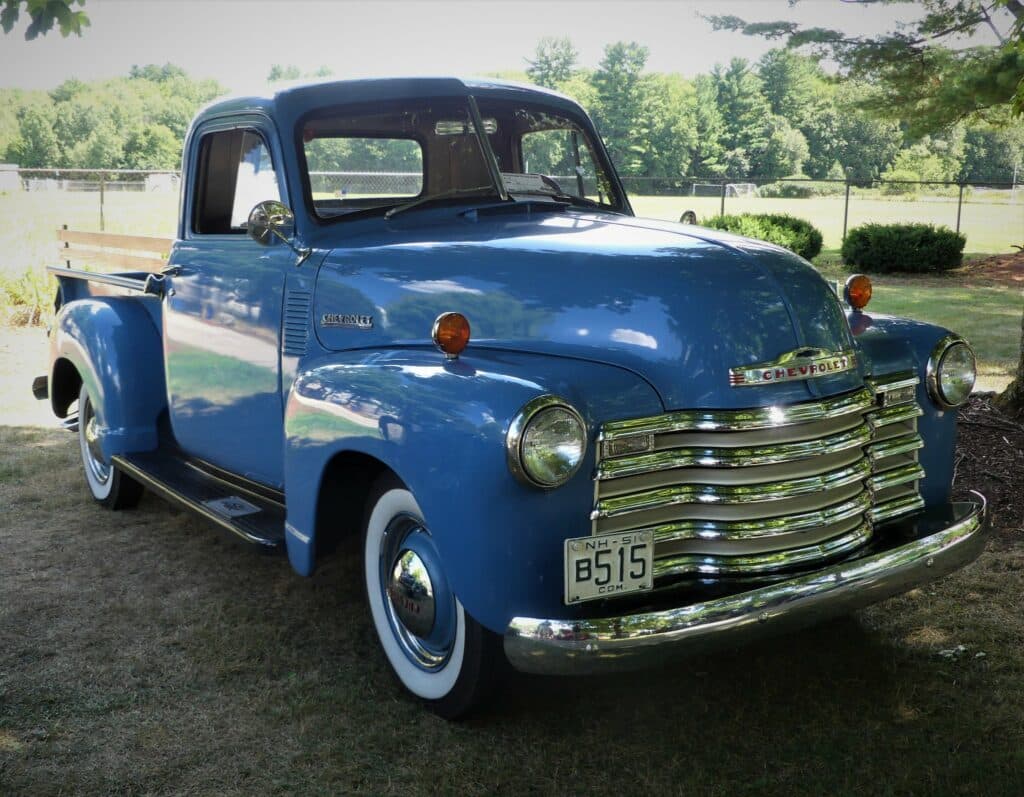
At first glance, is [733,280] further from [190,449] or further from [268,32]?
[268,32]

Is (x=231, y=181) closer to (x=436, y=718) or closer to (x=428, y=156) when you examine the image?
(x=428, y=156)

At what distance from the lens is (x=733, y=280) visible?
2928mm

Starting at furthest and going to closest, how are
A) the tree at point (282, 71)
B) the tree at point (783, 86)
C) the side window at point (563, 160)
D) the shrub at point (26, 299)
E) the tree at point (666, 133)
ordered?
the tree at point (282, 71), the tree at point (783, 86), the tree at point (666, 133), the shrub at point (26, 299), the side window at point (563, 160)

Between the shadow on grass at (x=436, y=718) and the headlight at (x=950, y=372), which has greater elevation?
the headlight at (x=950, y=372)

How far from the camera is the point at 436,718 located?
3068mm

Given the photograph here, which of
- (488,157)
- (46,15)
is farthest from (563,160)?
(46,15)

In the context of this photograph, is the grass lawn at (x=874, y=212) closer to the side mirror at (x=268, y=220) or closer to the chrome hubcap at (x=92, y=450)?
the chrome hubcap at (x=92, y=450)

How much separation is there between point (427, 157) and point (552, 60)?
70622mm

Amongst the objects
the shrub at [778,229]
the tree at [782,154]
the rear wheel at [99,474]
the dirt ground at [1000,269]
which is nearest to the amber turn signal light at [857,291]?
the rear wheel at [99,474]

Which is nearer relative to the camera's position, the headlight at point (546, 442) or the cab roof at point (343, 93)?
the headlight at point (546, 442)

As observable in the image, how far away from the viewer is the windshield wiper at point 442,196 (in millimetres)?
3797

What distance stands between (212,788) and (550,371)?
146 centimetres

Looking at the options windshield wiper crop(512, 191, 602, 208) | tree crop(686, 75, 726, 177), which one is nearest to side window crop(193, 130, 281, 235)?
windshield wiper crop(512, 191, 602, 208)

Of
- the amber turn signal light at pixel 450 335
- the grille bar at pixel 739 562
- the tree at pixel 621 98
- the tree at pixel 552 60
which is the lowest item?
the grille bar at pixel 739 562
